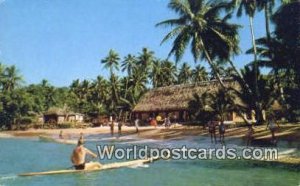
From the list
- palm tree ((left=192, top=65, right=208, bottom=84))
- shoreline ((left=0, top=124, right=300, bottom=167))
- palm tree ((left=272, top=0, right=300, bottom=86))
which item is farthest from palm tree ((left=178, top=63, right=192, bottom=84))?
palm tree ((left=272, top=0, right=300, bottom=86))

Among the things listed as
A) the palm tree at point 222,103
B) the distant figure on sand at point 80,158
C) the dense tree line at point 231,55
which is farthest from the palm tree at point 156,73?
the distant figure on sand at point 80,158

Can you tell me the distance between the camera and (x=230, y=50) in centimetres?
2372

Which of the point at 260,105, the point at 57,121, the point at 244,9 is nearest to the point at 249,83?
the point at 260,105

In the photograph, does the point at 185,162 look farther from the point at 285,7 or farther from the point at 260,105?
the point at 260,105

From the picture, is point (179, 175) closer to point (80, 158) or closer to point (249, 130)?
point (80, 158)

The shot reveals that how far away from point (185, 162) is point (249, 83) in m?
8.91

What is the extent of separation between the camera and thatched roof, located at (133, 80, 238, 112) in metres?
34.2

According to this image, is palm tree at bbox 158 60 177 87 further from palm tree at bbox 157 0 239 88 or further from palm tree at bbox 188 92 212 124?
palm tree at bbox 157 0 239 88

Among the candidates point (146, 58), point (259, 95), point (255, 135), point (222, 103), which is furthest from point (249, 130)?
point (146, 58)

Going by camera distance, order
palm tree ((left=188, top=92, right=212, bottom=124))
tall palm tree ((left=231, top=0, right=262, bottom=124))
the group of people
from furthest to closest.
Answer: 1. palm tree ((left=188, top=92, right=212, bottom=124))
2. tall palm tree ((left=231, top=0, right=262, bottom=124))
3. the group of people

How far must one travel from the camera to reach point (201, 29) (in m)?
23.2

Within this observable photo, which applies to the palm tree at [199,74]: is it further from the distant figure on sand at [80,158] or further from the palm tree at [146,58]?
the distant figure on sand at [80,158]

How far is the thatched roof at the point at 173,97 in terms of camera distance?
34188 millimetres

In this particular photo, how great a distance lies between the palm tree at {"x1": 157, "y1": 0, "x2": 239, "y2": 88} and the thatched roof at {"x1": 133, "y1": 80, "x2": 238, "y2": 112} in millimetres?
9173
